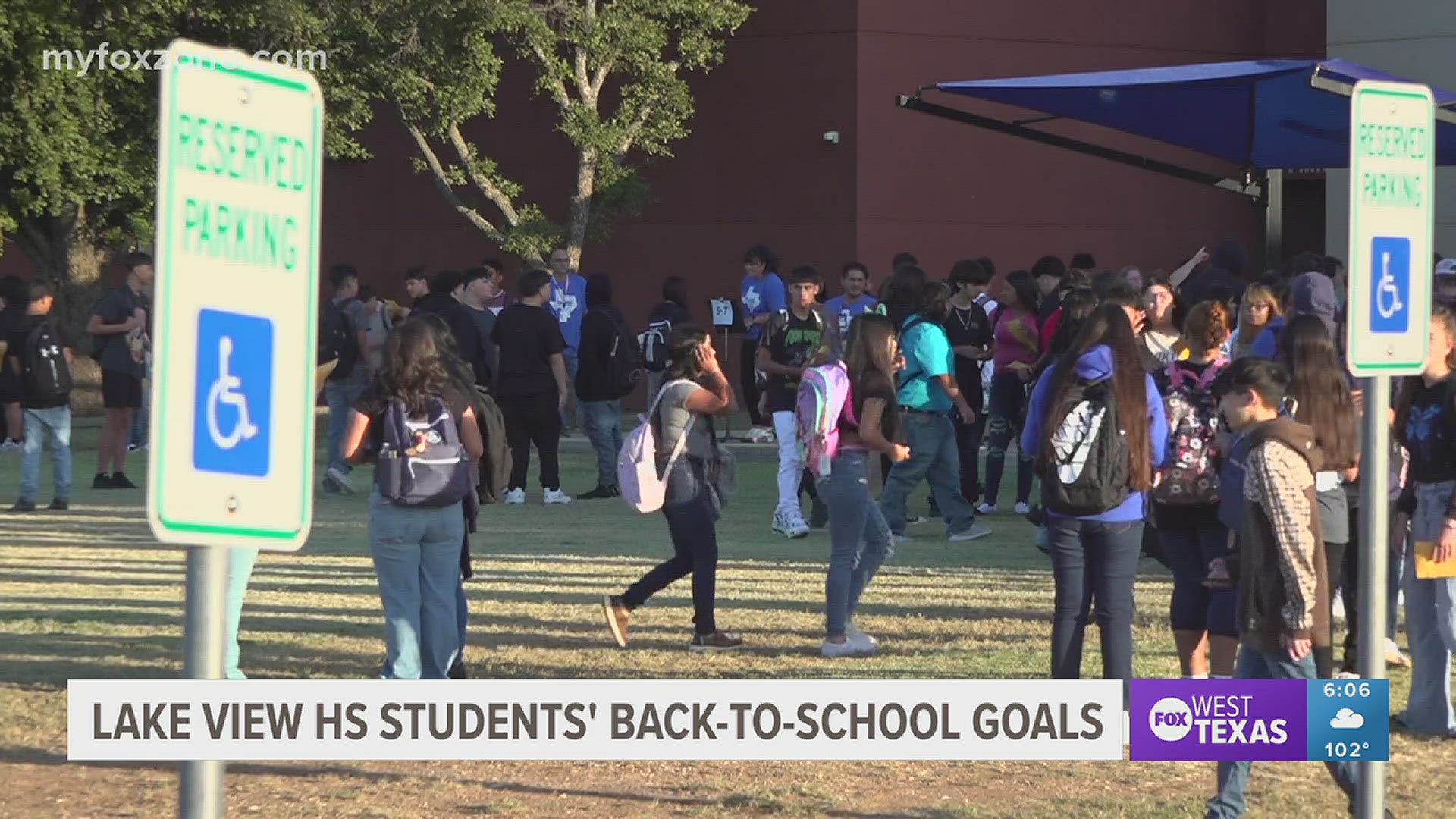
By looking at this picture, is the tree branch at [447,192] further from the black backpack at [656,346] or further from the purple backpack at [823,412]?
the purple backpack at [823,412]

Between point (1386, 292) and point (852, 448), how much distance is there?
16.7ft

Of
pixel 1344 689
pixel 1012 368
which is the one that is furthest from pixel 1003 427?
pixel 1344 689

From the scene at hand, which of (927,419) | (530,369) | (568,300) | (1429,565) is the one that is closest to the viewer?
(1429,565)

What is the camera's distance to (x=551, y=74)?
26688mm

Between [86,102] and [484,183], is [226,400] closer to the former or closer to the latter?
[86,102]

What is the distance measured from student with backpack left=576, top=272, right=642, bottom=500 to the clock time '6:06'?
38.0 feet

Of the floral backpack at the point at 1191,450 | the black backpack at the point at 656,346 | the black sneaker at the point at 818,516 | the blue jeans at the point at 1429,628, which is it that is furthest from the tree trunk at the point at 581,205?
the blue jeans at the point at 1429,628

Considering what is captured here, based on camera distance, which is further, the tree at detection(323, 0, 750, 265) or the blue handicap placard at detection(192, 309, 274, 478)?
the tree at detection(323, 0, 750, 265)

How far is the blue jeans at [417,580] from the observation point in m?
8.39

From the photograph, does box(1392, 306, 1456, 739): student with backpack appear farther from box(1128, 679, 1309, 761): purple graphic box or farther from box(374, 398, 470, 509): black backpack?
box(374, 398, 470, 509): black backpack

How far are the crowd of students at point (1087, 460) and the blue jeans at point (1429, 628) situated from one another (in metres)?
0.01

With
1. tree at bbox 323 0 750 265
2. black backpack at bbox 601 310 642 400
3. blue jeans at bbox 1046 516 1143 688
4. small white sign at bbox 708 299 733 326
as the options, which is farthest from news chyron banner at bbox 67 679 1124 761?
tree at bbox 323 0 750 265

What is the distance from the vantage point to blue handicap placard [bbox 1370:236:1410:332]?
484 centimetres

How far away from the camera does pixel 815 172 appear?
28.0m
